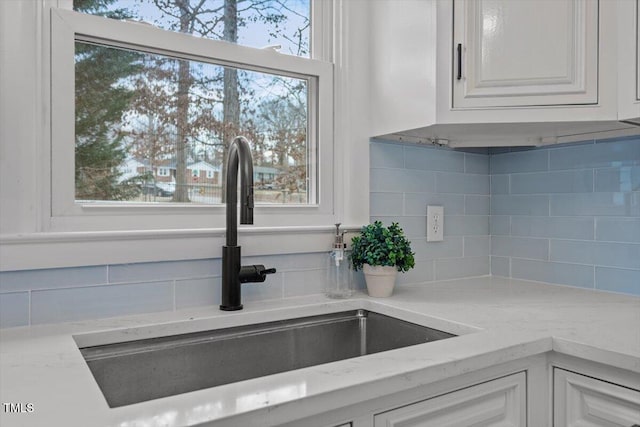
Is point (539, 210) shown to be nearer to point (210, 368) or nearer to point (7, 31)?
point (210, 368)

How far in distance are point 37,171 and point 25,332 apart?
351mm

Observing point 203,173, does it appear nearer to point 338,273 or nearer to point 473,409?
point 338,273

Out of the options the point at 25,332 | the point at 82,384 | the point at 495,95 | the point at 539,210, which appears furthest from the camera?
the point at 539,210

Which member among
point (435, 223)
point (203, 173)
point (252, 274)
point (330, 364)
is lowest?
point (330, 364)

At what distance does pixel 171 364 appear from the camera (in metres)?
1.06

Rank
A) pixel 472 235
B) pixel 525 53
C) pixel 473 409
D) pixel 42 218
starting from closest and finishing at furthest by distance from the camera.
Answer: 1. pixel 473 409
2. pixel 42 218
3. pixel 525 53
4. pixel 472 235

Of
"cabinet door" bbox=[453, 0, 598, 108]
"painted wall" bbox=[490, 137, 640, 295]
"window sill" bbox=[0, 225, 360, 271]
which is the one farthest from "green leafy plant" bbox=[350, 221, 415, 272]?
"painted wall" bbox=[490, 137, 640, 295]

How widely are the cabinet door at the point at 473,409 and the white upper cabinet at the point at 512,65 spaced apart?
2.34 ft

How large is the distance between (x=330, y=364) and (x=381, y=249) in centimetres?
60

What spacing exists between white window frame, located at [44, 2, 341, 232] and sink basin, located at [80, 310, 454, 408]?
1.02ft

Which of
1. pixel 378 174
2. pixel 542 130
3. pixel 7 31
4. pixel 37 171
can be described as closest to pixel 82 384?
pixel 37 171

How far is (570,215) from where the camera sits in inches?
64.0

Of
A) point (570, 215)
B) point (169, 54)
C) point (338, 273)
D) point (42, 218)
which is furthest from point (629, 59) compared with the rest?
point (42, 218)

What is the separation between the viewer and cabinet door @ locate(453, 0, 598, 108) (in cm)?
127
